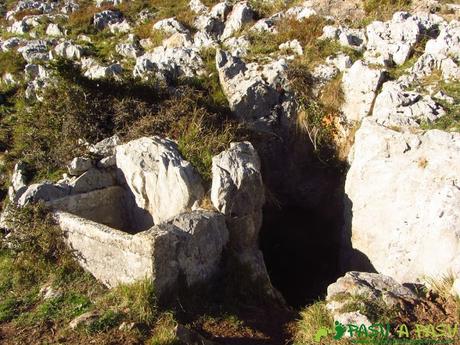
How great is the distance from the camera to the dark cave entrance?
10.7 metres

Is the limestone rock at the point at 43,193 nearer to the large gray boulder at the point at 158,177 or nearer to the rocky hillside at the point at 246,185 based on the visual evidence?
the rocky hillside at the point at 246,185

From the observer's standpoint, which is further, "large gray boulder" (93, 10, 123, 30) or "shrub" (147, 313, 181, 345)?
"large gray boulder" (93, 10, 123, 30)

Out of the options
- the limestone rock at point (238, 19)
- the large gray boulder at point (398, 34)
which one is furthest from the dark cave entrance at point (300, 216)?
the limestone rock at point (238, 19)

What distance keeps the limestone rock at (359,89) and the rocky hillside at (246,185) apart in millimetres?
38

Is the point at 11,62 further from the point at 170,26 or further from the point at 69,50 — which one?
the point at 170,26

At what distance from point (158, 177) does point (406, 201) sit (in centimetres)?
498

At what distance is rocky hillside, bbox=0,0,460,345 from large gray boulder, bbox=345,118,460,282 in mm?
32

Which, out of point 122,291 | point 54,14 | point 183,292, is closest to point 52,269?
point 122,291

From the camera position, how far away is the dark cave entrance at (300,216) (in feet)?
35.1

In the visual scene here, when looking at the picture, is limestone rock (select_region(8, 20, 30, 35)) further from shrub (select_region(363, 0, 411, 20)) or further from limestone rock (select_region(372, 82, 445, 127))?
limestone rock (select_region(372, 82, 445, 127))

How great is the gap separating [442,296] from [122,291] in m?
5.12

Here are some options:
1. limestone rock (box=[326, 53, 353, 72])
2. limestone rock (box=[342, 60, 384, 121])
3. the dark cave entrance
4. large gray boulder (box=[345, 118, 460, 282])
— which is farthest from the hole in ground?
limestone rock (box=[326, 53, 353, 72])

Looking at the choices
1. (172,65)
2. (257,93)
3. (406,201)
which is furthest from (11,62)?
(406,201)

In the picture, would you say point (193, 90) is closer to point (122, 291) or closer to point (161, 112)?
point (161, 112)
